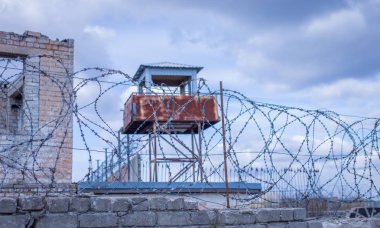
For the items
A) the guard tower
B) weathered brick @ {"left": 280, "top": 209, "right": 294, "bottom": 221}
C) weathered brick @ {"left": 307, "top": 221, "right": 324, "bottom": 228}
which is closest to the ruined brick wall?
the guard tower

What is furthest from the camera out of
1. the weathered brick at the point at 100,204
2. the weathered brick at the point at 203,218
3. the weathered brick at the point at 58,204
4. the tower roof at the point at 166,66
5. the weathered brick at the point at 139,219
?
Result: the tower roof at the point at 166,66

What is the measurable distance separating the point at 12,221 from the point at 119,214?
39.2 inches

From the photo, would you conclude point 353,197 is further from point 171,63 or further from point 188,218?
point 171,63

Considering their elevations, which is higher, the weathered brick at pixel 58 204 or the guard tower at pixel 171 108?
the guard tower at pixel 171 108

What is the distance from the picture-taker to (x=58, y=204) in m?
4.78

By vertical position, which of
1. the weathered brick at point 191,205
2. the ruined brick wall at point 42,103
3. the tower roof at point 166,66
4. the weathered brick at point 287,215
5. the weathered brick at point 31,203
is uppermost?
the tower roof at point 166,66

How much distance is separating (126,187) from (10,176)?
74.8 inches

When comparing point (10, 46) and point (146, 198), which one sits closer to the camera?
point (146, 198)

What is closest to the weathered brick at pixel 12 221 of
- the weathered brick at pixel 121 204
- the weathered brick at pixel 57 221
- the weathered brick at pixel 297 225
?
the weathered brick at pixel 57 221

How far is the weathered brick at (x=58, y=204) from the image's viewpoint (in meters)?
4.75

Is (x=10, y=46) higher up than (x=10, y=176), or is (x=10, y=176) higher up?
(x=10, y=46)

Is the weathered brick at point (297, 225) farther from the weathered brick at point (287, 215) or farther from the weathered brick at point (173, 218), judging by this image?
the weathered brick at point (173, 218)

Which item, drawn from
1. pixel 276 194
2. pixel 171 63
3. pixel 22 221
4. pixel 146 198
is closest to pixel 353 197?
pixel 276 194

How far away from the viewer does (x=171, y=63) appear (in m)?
15.1
